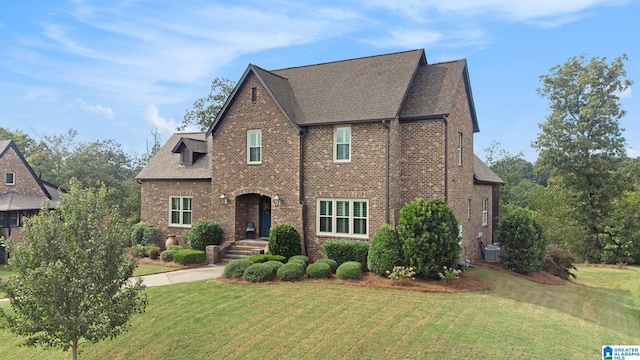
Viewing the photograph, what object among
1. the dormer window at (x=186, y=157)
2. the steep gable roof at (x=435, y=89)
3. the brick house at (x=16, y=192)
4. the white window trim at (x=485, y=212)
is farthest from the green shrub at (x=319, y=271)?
the brick house at (x=16, y=192)

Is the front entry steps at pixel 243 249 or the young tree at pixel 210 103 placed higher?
the young tree at pixel 210 103

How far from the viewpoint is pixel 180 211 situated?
23.0m

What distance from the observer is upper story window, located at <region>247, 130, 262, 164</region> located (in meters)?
19.8

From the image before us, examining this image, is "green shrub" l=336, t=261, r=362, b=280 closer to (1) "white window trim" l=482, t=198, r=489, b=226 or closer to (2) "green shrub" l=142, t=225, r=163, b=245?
(1) "white window trim" l=482, t=198, r=489, b=226

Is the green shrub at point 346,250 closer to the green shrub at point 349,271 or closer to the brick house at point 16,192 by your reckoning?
the green shrub at point 349,271

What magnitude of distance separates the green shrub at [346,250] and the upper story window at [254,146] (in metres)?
5.59

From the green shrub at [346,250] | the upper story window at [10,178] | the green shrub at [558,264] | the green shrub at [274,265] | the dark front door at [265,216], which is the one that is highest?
the upper story window at [10,178]

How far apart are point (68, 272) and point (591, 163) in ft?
108

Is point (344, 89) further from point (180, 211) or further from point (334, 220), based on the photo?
point (180, 211)

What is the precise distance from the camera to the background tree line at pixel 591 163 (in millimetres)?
29797

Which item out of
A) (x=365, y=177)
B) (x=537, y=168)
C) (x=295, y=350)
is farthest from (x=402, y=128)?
(x=537, y=168)

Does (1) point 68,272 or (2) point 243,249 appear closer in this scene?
(1) point 68,272

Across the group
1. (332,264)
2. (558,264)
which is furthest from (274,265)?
(558,264)

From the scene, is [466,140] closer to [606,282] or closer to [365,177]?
[365,177]
